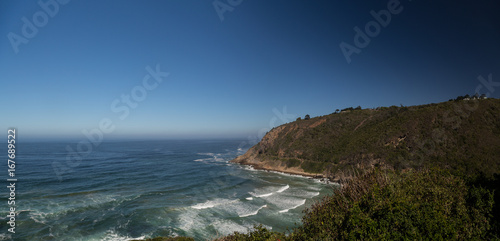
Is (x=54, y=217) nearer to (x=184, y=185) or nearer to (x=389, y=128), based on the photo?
(x=184, y=185)

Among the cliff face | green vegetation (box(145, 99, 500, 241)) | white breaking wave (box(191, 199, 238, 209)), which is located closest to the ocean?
white breaking wave (box(191, 199, 238, 209))

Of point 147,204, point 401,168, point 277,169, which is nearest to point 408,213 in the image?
point 147,204

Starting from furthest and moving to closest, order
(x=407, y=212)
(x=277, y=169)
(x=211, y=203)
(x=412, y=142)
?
(x=277, y=169) < (x=412, y=142) < (x=211, y=203) < (x=407, y=212)

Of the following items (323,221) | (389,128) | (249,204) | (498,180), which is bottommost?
(249,204)

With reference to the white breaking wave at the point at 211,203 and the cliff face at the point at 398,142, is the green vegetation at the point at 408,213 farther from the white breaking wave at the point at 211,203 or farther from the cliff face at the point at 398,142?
the cliff face at the point at 398,142

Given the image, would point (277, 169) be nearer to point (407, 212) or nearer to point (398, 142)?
point (398, 142)

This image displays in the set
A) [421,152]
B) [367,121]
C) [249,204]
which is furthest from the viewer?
[367,121]

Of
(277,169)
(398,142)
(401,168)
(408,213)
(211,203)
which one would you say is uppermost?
(398,142)

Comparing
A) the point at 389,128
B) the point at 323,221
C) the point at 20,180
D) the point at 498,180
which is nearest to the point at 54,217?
the point at 20,180
